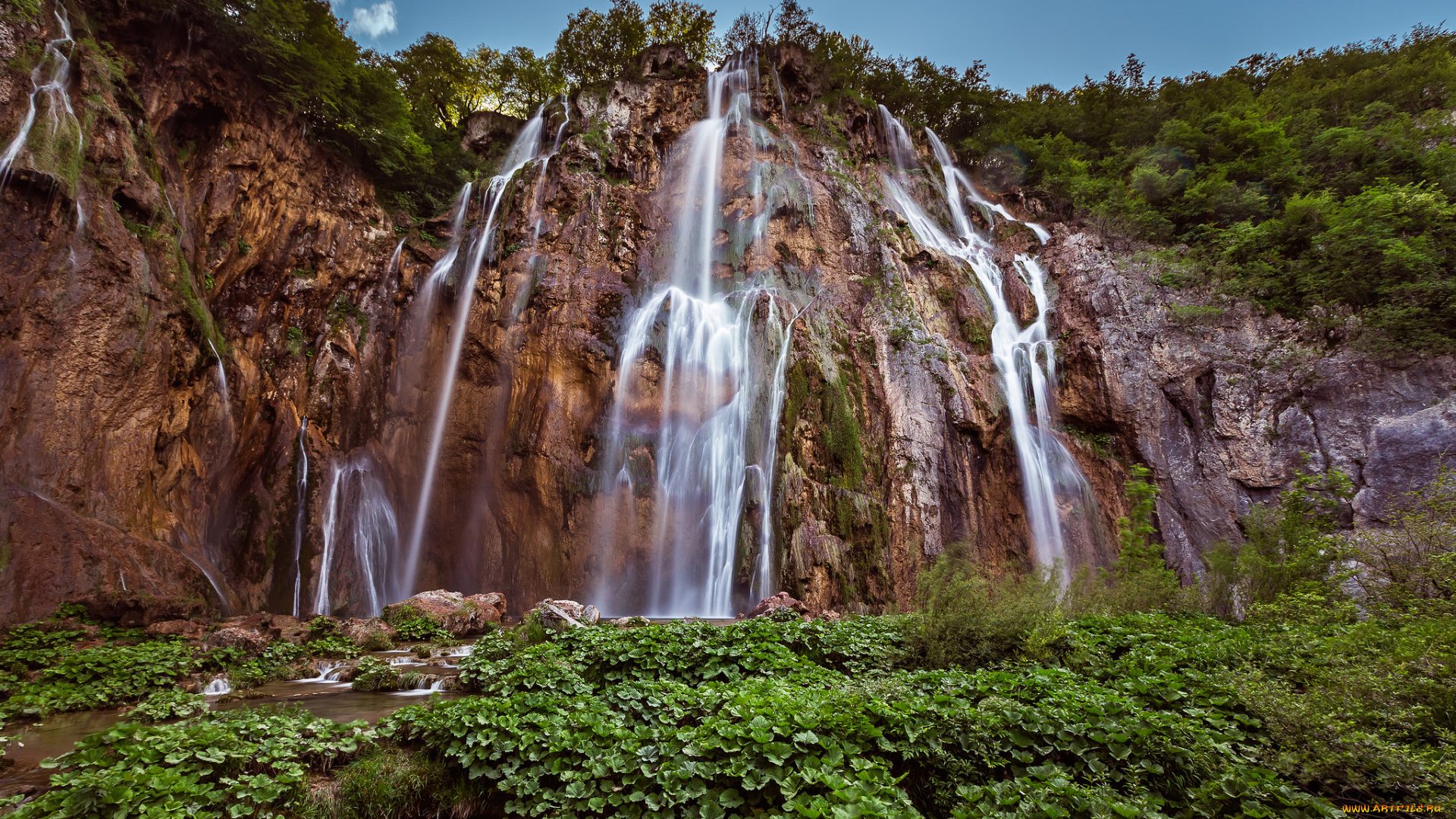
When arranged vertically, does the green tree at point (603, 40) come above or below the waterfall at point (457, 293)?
above

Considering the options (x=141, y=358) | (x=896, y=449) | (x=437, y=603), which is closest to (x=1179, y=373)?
(x=896, y=449)

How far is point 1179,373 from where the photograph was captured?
17750 mm

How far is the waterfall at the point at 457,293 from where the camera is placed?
17.1m

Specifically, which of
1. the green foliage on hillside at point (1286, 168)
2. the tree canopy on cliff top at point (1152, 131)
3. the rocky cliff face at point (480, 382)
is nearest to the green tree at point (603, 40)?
the tree canopy on cliff top at point (1152, 131)

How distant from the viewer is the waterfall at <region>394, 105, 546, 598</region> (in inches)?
674

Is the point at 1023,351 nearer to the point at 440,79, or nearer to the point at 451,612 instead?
the point at 451,612

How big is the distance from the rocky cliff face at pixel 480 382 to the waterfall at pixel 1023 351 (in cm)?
51

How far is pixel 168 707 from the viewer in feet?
20.3

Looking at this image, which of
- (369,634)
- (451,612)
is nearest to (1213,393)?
(451,612)

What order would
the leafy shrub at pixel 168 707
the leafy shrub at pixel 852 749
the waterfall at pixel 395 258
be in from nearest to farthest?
1. the leafy shrub at pixel 852 749
2. the leafy shrub at pixel 168 707
3. the waterfall at pixel 395 258

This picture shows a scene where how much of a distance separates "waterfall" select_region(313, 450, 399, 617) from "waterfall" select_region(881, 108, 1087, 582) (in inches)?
667

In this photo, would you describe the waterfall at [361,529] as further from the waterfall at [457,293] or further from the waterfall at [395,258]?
the waterfall at [395,258]

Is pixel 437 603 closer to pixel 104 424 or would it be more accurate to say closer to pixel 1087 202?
pixel 104 424

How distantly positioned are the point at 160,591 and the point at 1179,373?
25.4 m
